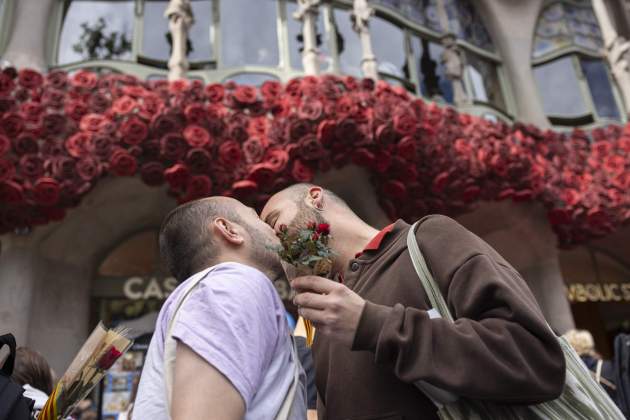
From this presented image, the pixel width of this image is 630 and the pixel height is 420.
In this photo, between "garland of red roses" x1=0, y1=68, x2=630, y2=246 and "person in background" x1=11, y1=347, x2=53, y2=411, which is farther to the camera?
"garland of red roses" x1=0, y1=68, x2=630, y2=246

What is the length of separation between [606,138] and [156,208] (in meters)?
8.24

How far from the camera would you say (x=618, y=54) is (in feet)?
37.4

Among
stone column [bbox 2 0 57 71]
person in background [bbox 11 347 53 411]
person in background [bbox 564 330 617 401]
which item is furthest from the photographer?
stone column [bbox 2 0 57 71]

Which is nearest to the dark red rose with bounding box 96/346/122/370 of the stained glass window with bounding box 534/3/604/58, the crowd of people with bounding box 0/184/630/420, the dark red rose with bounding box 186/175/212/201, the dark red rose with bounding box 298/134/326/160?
the crowd of people with bounding box 0/184/630/420

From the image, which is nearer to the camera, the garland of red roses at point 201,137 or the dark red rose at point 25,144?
the dark red rose at point 25,144

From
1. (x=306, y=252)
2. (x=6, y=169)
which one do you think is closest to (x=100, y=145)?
(x=6, y=169)

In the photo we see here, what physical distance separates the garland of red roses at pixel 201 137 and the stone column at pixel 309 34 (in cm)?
111

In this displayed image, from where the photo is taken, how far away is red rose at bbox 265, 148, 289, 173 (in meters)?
6.67

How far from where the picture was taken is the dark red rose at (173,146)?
21.4 feet

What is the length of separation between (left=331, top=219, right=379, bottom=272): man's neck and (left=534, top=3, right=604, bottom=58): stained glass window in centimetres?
1283

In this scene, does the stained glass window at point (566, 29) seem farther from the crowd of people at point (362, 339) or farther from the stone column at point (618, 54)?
the crowd of people at point (362, 339)

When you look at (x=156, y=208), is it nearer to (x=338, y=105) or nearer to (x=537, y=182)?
(x=338, y=105)

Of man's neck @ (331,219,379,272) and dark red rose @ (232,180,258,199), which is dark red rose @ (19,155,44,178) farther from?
man's neck @ (331,219,379,272)

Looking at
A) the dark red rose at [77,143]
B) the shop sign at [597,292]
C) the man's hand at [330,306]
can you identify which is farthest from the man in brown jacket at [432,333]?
the shop sign at [597,292]
